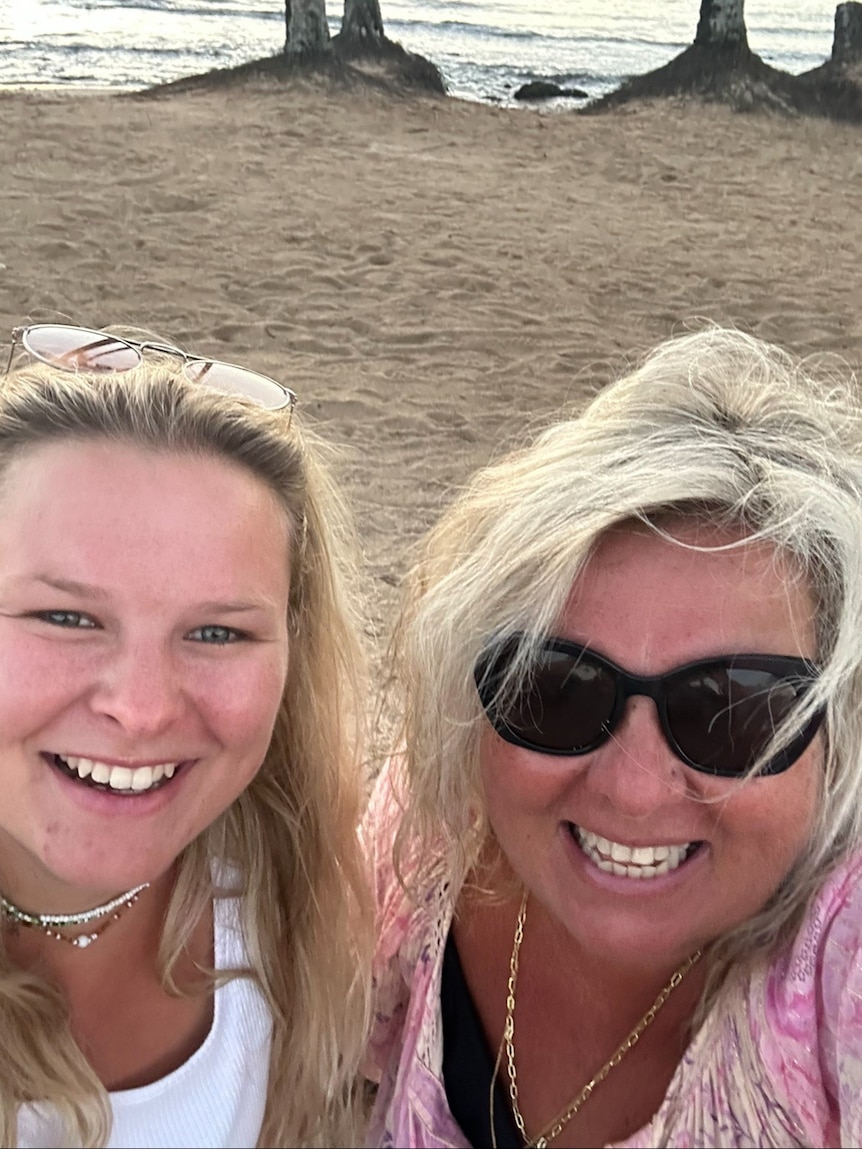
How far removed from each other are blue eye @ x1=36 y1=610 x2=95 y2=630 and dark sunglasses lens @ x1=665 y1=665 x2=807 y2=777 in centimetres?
71

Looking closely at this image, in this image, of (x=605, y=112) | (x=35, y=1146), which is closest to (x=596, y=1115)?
(x=35, y=1146)

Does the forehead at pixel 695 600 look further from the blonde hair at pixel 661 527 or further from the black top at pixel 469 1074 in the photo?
the black top at pixel 469 1074

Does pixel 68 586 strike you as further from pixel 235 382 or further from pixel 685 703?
pixel 685 703

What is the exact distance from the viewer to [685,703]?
4.24 ft

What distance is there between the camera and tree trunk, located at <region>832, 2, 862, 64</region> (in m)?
14.3

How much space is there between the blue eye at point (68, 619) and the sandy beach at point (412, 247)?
113 inches

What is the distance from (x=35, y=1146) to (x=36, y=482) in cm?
94

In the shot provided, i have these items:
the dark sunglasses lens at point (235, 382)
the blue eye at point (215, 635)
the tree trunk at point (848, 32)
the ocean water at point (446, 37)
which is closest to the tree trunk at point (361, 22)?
the ocean water at point (446, 37)

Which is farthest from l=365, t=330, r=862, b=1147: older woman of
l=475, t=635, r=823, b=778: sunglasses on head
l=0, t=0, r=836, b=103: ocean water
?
l=0, t=0, r=836, b=103: ocean water

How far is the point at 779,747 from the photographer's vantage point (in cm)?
128

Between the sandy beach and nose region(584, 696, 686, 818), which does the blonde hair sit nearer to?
nose region(584, 696, 686, 818)

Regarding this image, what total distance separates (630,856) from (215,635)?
622mm

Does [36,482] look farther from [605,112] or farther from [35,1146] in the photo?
[605,112]

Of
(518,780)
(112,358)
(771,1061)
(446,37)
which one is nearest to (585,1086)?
(771,1061)
